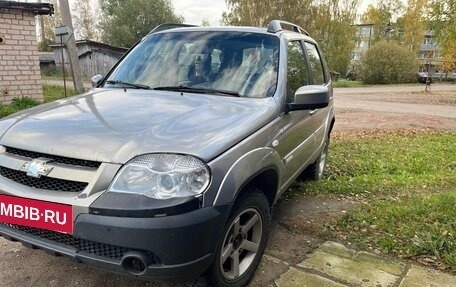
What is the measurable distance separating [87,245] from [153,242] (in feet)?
1.30

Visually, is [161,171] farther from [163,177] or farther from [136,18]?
[136,18]

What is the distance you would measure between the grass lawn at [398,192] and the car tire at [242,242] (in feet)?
3.64

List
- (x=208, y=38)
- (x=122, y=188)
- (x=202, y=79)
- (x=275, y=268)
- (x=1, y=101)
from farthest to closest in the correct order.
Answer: (x=1, y=101), (x=208, y=38), (x=202, y=79), (x=275, y=268), (x=122, y=188)

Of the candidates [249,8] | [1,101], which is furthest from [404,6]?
[1,101]

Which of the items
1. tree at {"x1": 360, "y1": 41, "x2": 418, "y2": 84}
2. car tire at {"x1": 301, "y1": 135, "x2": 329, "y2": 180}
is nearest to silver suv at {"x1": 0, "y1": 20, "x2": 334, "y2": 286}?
car tire at {"x1": 301, "y1": 135, "x2": 329, "y2": 180}

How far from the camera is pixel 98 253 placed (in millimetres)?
1948

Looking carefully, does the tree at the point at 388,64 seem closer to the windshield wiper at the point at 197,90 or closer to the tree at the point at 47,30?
the windshield wiper at the point at 197,90

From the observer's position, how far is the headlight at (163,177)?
1884mm

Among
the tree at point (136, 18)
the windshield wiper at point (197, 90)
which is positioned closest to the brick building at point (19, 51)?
the windshield wiper at point (197, 90)

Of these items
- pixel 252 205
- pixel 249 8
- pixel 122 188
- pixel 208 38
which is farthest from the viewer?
pixel 249 8

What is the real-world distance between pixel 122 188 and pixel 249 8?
126ft

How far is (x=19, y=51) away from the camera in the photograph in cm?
994

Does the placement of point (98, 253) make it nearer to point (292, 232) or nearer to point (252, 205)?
point (252, 205)

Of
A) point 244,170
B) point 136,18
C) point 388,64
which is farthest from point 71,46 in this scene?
point 388,64
